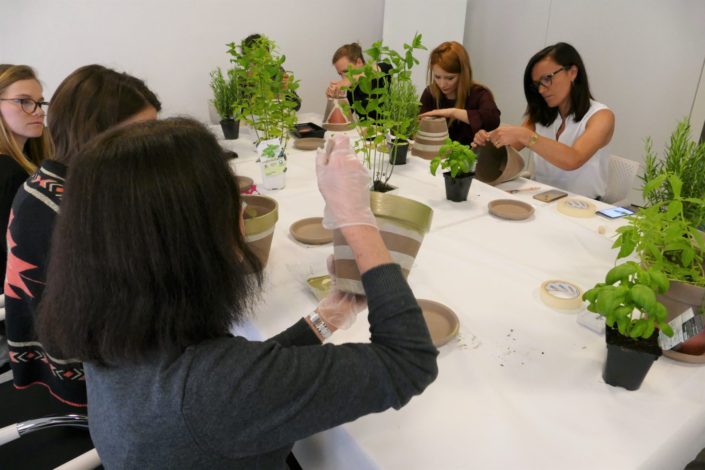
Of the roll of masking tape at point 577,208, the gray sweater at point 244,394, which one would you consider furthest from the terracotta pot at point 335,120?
the gray sweater at point 244,394

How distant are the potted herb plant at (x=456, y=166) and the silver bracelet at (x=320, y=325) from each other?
0.88 meters

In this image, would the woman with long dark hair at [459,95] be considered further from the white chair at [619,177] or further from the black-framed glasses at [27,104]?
the black-framed glasses at [27,104]

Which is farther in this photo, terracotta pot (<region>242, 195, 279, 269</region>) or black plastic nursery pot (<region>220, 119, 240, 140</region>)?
A: black plastic nursery pot (<region>220, 119, 240, 140</region>)

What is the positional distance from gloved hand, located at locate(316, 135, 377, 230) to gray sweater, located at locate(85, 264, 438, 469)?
168mm

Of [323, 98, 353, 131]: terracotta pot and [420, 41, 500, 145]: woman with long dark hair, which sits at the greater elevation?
[420, 41, 500, 145]: woman with long dark hair

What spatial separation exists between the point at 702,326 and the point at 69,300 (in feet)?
3.58

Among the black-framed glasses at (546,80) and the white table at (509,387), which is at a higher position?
the black-framed glasses at (546,80)

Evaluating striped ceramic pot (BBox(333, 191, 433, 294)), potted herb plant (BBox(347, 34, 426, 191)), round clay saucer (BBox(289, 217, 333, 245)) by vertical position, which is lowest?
round clay saucer (BBox(289, 217, 333, 245))

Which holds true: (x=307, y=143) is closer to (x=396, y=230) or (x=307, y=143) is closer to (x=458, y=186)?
(x=458, y=186)

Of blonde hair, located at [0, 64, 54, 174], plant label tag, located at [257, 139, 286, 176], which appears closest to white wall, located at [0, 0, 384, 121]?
blonde hair, located at [0, 64, 54, 174]

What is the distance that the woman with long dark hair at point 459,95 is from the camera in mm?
2582

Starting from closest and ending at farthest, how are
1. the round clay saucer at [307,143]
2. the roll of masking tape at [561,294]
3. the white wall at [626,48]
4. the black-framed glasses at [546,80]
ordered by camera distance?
the roll of masking tape at [561,294], the black-framed glasses at [546,80], the round clay saucer at [307,143], the white wall at [626,48]

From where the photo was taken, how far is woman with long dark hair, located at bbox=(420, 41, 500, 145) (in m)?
2.58

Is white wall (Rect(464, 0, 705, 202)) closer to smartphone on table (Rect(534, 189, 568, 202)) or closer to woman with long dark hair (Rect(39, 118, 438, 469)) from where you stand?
smartphone on table (Rect(534, 189, 568, 202))
